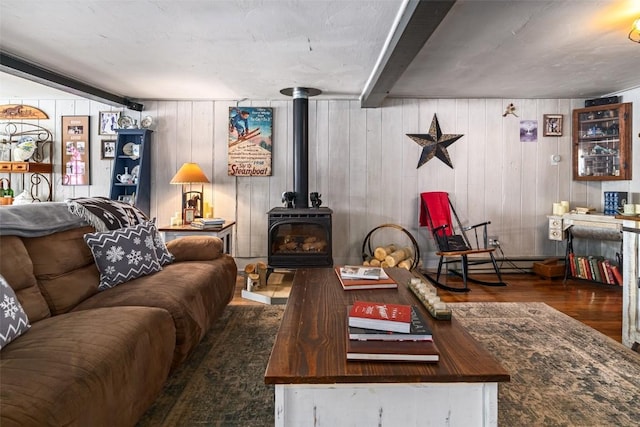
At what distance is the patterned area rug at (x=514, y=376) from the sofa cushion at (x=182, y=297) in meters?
0.19

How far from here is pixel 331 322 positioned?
146 cm

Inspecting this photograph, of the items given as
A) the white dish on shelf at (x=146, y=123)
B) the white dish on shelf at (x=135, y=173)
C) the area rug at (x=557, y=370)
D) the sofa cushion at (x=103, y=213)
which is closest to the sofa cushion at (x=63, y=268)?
the sofa cushion at (x=103, y=213)

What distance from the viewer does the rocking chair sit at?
3785 mm

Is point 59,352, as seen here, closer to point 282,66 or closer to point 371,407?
point 371,407

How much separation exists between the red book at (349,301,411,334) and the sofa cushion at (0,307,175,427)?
82cm

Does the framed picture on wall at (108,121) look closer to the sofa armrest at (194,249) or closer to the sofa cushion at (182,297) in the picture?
the sofa armrest at (194,249)

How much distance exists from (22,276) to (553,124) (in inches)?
202

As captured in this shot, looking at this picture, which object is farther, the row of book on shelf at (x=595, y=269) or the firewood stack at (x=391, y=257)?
the firewood stack at (x=391, y=257)

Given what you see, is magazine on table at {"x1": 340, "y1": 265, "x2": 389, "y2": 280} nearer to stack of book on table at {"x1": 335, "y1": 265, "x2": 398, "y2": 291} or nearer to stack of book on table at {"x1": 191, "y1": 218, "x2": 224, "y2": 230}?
stack of book on table at {"x1": 335, "y1": 265, "x2": 398, "y2": 291}

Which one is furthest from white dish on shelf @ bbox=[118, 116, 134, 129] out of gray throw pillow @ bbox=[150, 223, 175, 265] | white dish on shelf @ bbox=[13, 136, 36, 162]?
gray throw pillow @ bbox=[150, 223, 175, 265]

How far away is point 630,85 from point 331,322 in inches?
173

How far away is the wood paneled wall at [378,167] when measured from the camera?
439cm

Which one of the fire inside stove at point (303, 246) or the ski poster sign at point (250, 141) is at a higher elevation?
the ski poster sign at point (250, 141)

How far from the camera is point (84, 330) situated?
1340mm
